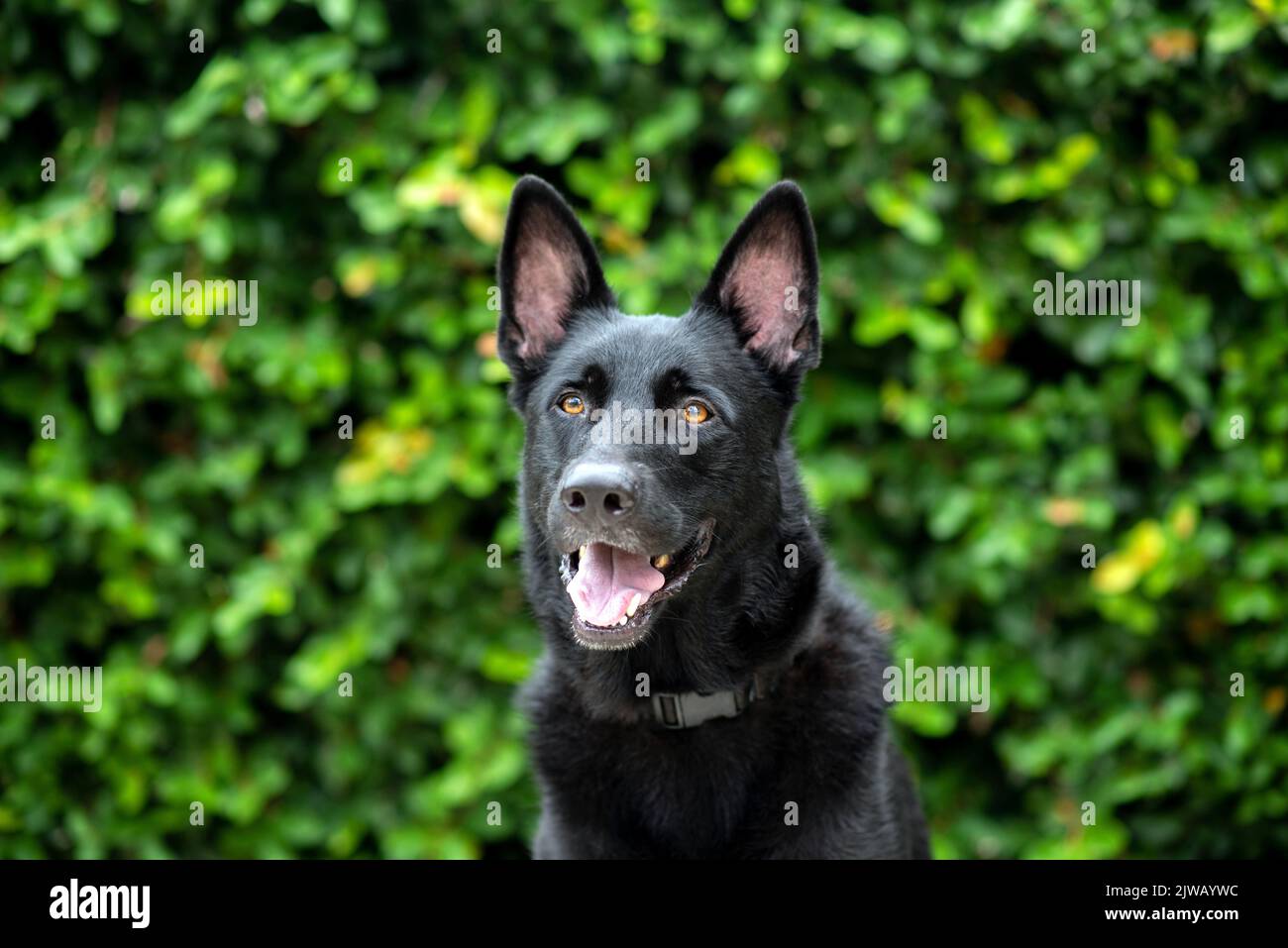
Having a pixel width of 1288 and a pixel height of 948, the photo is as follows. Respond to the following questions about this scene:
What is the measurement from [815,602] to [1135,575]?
1.53 meters

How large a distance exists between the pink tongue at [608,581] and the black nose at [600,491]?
152 mm

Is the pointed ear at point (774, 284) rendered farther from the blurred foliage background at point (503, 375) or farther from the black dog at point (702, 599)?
the blurred foliage background at point (503, 375)

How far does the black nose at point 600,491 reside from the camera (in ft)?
8.13

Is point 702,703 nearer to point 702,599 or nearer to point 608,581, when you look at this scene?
point 702,599

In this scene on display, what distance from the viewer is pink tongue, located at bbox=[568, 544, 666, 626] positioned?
2609 millimetres

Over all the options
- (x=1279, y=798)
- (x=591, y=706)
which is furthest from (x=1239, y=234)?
(x=591, y=706)

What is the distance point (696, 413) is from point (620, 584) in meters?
0.40

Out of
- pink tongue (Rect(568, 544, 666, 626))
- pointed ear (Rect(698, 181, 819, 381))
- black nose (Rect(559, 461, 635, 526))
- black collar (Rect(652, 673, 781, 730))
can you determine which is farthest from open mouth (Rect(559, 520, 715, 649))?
pointed ear (Rect(698, 181, 819, 381))

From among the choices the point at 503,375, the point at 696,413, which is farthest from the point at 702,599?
the point at 503,375

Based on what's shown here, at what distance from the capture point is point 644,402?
8.96 ft

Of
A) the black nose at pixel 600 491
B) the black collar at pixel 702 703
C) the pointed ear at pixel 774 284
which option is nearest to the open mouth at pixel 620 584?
the black nose at pixel 600 491

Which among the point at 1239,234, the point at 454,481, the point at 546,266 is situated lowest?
the point at 454,481
